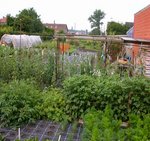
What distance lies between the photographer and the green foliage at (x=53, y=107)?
16.6 feet

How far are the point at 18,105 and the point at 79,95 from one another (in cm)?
104

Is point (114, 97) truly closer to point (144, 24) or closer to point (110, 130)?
point (110, 130)

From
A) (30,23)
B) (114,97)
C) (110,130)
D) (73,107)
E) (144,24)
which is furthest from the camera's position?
(30,23)

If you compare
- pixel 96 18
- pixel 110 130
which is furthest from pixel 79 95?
pixel 96 18

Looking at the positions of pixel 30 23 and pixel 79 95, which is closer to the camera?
pixel 79 95

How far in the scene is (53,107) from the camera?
17.1 feet

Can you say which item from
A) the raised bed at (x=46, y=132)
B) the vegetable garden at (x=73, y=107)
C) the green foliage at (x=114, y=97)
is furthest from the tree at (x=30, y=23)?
the raised bed at (x=46, y=132)

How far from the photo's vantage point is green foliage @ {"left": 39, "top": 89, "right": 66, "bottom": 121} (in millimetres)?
5047

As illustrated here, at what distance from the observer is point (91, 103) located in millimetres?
4992

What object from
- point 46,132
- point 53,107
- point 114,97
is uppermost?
point 114,97

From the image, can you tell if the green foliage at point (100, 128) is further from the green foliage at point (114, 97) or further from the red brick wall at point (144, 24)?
the red brick wall at point (144, 24)

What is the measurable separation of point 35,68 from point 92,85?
7.34ft

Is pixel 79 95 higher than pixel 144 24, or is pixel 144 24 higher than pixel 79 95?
pixel 144 24

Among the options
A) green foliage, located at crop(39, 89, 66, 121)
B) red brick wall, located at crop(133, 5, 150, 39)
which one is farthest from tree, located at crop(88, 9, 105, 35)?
green foliage, located at crop(39, 89, 66, 121)
